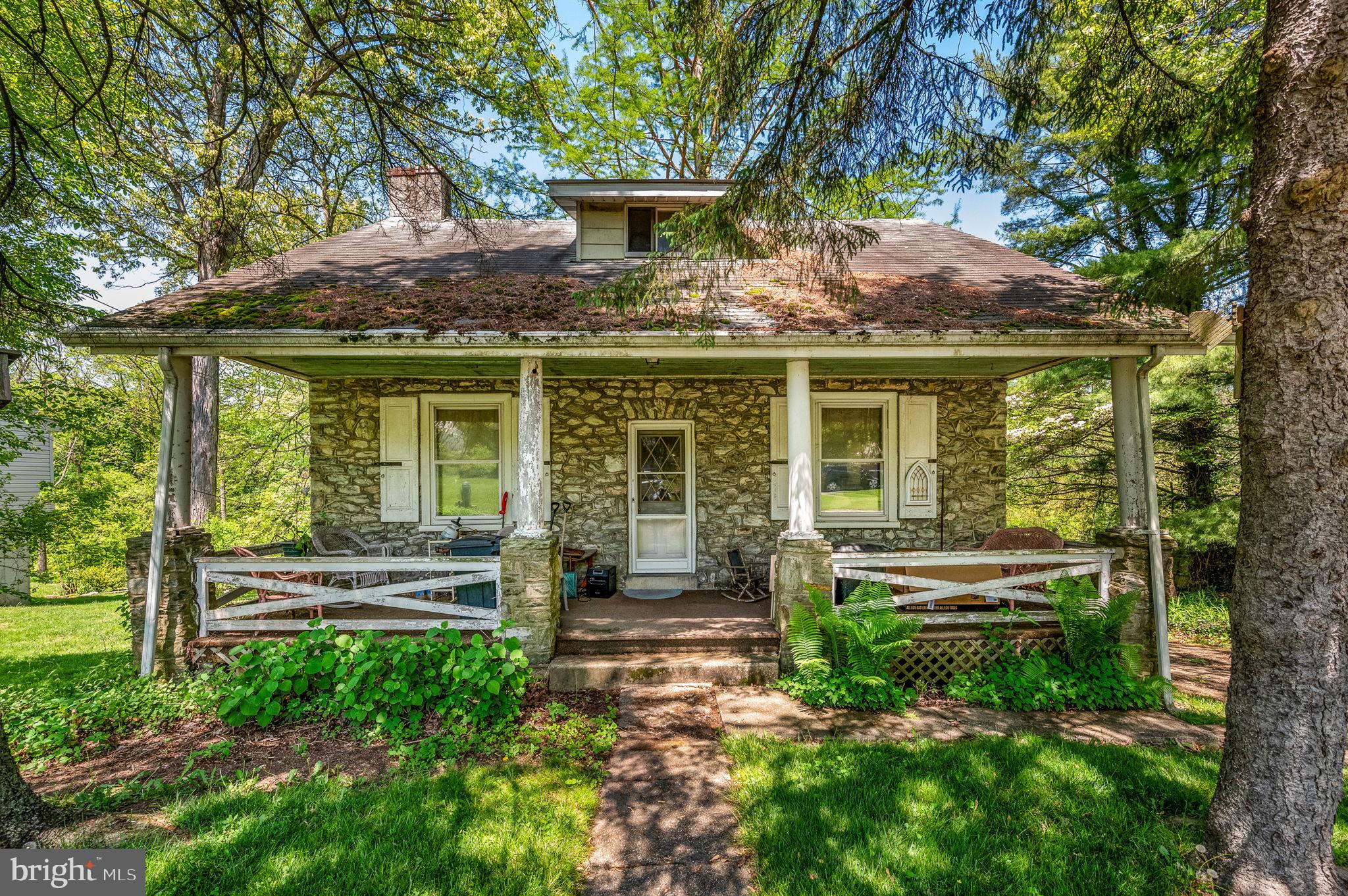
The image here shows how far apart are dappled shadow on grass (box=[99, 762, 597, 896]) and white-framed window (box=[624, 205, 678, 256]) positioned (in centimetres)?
596

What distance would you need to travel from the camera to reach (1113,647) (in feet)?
14.8

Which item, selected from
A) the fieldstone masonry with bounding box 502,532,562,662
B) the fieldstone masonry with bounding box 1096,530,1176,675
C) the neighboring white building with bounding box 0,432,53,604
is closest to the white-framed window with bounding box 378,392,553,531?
the fieldstone masonry with bounding box 502,532,562,662

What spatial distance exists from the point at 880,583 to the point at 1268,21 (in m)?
3.77

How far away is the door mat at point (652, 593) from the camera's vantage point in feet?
20.5

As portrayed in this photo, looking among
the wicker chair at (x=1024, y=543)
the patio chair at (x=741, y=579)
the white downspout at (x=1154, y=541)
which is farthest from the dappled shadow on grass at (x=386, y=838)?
the white downspout at (x=1154, y=541)

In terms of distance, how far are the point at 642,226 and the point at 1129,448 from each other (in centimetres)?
576

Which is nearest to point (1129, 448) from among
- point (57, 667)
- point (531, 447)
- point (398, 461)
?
point (531, 447)

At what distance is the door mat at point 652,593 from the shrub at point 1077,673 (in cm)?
295

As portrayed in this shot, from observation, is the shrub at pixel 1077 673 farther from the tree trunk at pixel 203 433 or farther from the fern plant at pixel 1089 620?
the tree trunk at pixel 203 433

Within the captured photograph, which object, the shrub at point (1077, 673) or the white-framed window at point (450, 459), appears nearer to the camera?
the shrub at point (1077, 673)

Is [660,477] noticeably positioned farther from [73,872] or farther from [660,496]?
[73,872]

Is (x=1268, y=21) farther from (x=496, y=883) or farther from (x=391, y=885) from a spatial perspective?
(x=391, y=885)

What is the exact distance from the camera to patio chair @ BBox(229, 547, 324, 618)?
509 cm

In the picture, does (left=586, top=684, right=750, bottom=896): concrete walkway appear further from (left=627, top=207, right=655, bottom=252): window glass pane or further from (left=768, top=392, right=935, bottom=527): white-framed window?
(left=627, top=207, right=655, bottom=252): window glass pane
